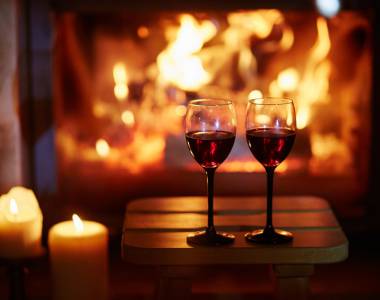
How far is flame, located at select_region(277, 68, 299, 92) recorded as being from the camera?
2.54 meters

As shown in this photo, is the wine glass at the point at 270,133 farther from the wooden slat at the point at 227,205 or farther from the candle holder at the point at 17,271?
the candle holder at the point at 17,271

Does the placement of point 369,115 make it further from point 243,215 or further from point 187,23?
point 243,215

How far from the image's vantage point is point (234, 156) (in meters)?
2.60

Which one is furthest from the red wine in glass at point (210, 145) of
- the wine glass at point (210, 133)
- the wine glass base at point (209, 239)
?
the wine glass base at point (209, 239)

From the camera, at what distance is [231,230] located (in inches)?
61.4

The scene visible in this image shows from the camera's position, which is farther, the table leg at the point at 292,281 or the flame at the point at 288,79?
the flame at the point at 288,79

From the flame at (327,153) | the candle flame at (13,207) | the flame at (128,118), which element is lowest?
the candle flame at (13,207)

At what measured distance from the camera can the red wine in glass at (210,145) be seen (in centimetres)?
143

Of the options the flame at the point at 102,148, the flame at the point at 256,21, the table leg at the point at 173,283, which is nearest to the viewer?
the table leg at the point at 173,283

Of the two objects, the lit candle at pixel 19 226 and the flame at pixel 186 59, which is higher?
the flame at pixel 186 59

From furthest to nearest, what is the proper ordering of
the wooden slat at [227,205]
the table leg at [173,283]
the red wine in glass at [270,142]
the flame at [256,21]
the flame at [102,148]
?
the flame at [102,148]
the flame at [256,21]
the wooden slat at [227,205]
the table leg at [173,283]
the red wine in glass at [270,142]

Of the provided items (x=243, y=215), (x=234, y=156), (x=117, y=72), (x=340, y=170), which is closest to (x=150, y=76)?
(x=117, y=72)

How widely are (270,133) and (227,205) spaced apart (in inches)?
13.2

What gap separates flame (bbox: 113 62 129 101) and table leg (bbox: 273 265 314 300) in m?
1.16
